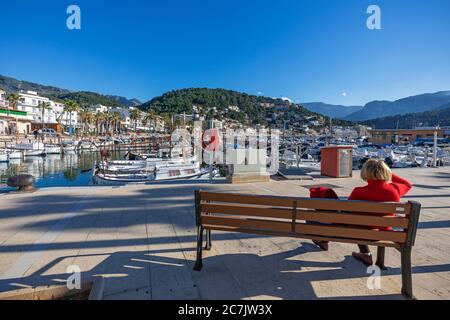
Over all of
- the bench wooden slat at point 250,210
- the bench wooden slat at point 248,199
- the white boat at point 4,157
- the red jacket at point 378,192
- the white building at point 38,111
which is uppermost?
the white building at point 38,111

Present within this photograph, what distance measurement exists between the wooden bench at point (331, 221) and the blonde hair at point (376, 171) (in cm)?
38

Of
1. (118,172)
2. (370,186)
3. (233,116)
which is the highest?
(233,116)

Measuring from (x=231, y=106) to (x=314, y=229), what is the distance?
117 metres

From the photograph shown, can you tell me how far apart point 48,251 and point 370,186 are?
4087 mm

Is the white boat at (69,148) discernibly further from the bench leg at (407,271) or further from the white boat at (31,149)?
the bench leg at (407,271)

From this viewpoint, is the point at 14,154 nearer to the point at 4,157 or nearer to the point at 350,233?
the point at 4,157

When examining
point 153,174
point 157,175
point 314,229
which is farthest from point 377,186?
point 153,174

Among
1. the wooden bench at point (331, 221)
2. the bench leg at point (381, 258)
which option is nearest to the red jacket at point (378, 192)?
the wooden bench at point (331, 221)

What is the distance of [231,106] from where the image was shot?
385 ft

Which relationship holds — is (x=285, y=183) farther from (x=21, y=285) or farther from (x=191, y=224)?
(x=21, y=285)

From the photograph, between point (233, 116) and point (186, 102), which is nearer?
point (233, 116)

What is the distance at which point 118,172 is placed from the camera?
2077cm

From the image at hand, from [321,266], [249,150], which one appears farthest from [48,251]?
[249,150]

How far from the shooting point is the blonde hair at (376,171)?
284 cm
